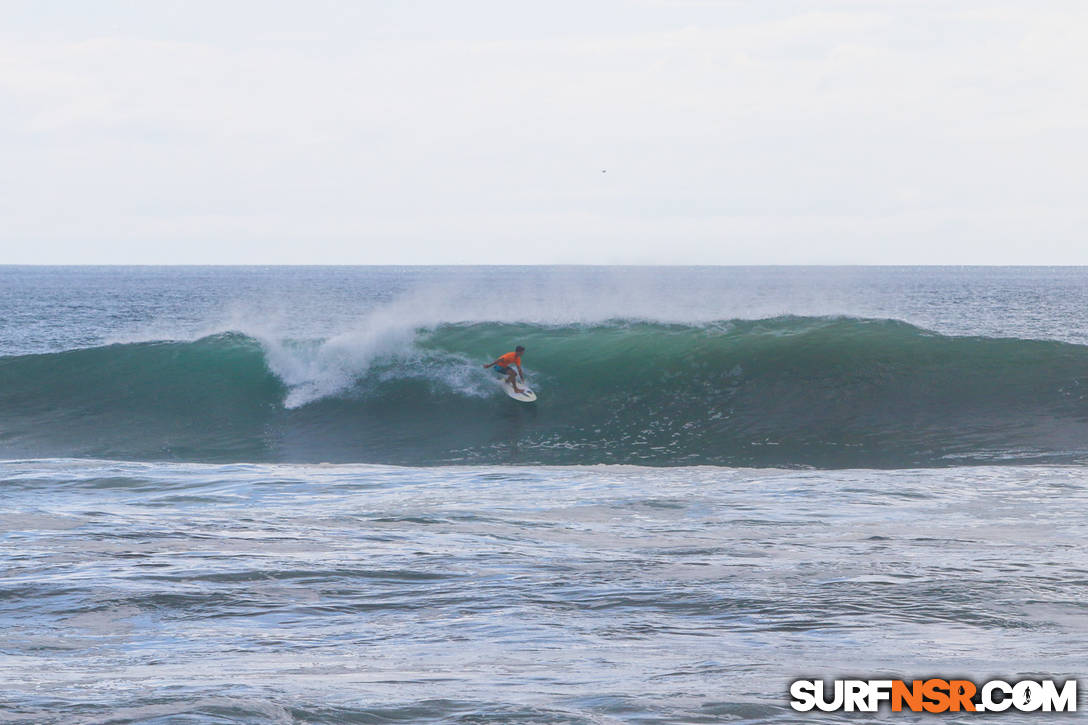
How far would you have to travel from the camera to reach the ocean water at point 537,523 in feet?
18.0

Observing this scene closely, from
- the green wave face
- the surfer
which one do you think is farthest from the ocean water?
the surfer

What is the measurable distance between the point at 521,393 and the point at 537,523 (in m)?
9.38

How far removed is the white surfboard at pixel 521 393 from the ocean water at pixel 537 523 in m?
0.18

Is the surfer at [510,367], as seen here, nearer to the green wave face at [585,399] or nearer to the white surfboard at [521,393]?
the white surfboard at [521,393]

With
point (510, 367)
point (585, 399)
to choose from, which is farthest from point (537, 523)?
point (585, 399)

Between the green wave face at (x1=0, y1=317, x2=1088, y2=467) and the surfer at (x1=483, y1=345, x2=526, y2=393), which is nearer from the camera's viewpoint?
the green wave face at (x1=0, y1=317, x2=1088, y2=467)

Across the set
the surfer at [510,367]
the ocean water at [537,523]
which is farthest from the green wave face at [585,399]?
the surfer at [510,367]

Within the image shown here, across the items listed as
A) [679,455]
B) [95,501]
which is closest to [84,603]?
[95,501]

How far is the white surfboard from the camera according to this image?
18703 millimetres

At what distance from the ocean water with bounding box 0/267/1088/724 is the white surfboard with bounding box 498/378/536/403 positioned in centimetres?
18

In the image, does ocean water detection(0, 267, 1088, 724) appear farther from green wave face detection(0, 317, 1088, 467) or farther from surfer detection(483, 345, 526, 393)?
surfer detection(483, 345, 526, 393)

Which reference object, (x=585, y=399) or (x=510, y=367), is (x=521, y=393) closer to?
(x=510, y=367)

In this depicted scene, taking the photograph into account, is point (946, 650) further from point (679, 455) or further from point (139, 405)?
point (139, 405)

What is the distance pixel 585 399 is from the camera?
752 inches
